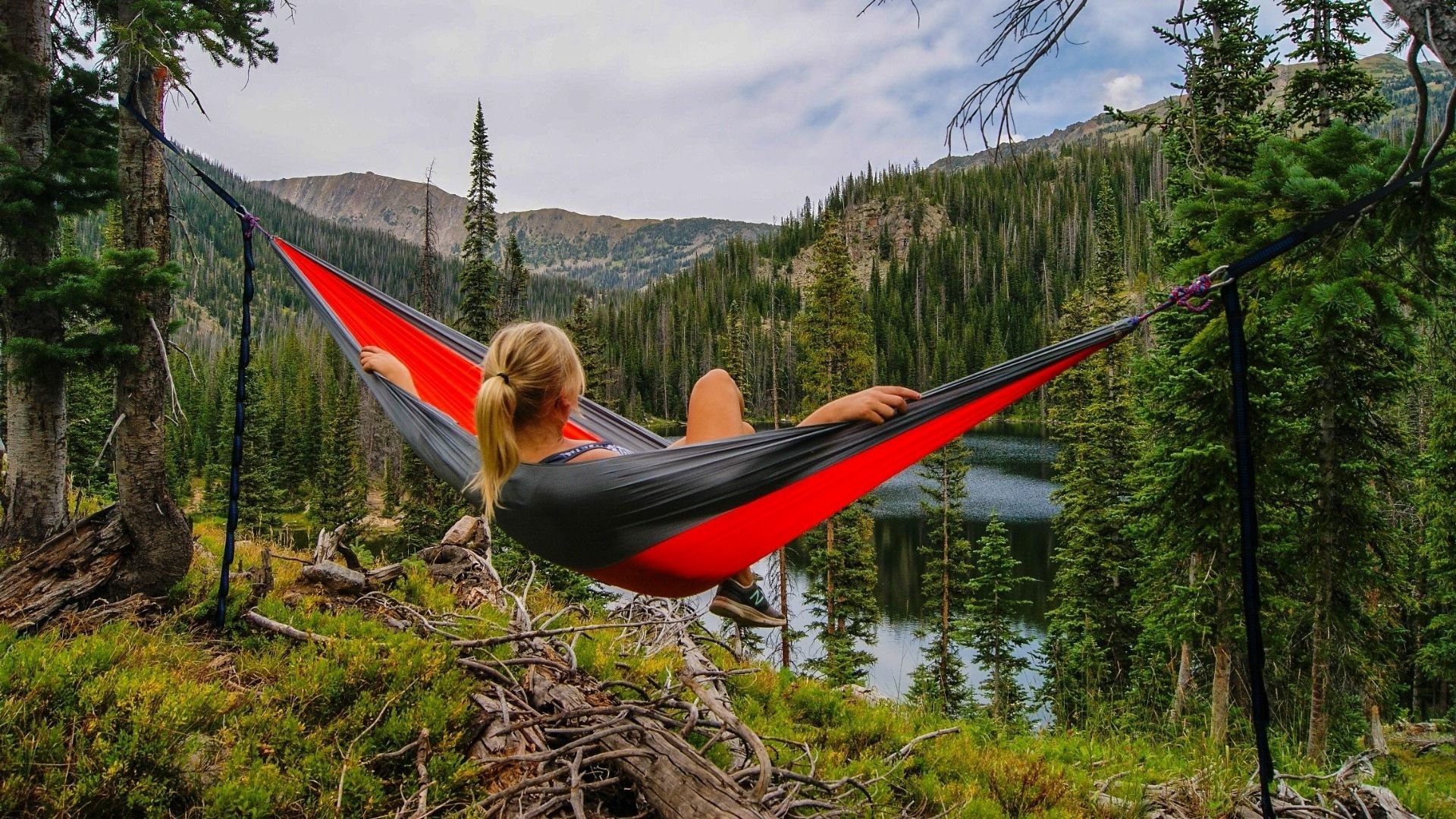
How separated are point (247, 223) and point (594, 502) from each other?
2216 millimetres

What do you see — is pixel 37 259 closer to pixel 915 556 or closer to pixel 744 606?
pixel 744 606

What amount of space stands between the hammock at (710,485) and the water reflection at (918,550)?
7865 mm

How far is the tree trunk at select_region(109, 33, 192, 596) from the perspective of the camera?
8.96 ft

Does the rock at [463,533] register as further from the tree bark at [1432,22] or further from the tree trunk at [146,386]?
the tree bark at [1432,22]

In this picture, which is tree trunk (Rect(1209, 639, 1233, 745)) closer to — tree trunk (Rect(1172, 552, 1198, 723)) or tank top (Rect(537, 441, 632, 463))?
tree trunk (Rect(1172, 552, 1198, 723))

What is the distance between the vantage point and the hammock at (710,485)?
1.78 meters

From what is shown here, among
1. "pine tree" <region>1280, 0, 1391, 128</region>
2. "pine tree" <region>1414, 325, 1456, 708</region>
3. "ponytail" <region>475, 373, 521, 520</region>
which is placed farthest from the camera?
"pine tree" <region>1414, 325, 1456, 708</region>

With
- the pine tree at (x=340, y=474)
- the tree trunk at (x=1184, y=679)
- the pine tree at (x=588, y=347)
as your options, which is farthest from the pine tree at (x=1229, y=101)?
the pine tree at (x=340, y=474)

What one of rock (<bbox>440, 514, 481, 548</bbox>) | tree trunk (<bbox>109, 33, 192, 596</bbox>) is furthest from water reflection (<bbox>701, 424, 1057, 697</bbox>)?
tree trunk (<bbox>109, 33, 192, 596</bbox>)

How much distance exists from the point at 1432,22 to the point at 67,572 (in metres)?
4.54

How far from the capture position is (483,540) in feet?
15.9

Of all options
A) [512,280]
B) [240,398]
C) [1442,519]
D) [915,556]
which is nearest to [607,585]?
[240,398]

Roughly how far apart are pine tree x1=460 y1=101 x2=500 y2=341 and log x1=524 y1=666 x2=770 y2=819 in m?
12.8

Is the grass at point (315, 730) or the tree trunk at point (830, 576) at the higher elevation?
the grass at point (315, 730)
